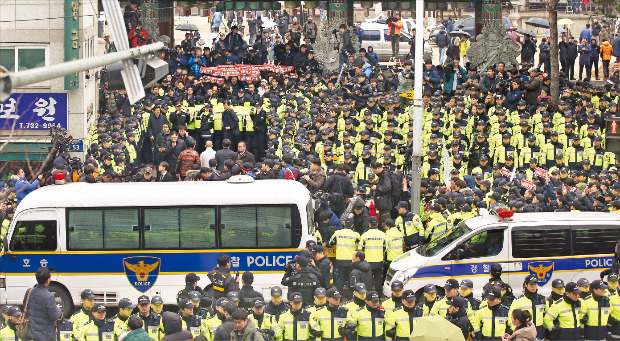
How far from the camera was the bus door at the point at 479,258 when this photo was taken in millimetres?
17281

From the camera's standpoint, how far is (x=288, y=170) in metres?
21.5

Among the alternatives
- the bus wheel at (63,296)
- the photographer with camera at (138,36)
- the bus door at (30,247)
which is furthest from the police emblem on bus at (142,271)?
the photographer with camera at (138,36)

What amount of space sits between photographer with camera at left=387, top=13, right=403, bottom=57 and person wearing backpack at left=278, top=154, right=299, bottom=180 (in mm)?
18621

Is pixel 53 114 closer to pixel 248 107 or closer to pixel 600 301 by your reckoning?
pixel 248 107

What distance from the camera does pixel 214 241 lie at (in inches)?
697

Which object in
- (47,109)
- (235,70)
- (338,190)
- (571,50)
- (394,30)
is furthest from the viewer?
(394,30)

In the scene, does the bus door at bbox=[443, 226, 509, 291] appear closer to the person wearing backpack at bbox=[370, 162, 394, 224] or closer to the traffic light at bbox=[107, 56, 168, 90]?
the person wearing backpack at bbox=[370, 162, 394, 224]

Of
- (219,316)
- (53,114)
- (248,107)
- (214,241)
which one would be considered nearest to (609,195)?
(214,241)

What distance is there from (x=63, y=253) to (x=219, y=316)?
4.12 metres

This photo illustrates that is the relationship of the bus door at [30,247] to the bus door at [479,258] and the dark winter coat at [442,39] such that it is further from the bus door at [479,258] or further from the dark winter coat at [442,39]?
the dark winter coat at [442,39]

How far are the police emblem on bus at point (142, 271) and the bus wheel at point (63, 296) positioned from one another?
3.45ft

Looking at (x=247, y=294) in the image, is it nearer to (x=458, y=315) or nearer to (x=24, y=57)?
(x=458, y=315)

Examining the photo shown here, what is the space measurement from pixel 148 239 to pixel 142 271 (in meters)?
0.55

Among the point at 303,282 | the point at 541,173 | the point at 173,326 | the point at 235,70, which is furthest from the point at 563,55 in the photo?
the point at 173,326
